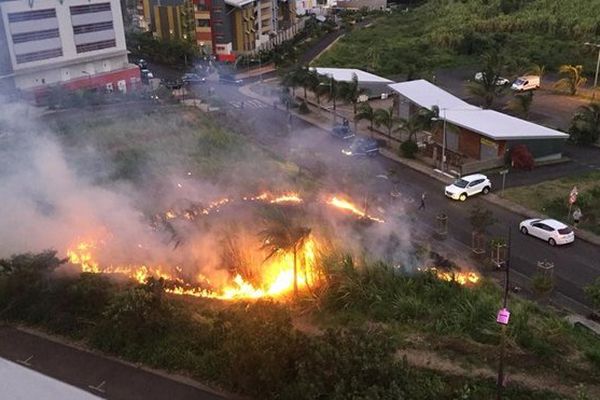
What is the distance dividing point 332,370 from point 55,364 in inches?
296

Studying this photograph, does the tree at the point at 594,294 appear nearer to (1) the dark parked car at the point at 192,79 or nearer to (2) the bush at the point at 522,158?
(2) the bush at the point at 522,158

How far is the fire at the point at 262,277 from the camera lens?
61.5 feet

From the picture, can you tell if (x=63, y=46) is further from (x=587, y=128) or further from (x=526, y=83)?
(x=587, y=128)

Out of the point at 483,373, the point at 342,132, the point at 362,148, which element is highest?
the point at 342,132

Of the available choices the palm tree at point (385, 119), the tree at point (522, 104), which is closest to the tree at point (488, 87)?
the tree at point (522, 104)

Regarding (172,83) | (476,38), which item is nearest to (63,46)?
(172,83)

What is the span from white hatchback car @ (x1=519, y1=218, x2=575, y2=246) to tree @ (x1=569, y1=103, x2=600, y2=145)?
1208 centimetres

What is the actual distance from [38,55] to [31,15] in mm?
2849

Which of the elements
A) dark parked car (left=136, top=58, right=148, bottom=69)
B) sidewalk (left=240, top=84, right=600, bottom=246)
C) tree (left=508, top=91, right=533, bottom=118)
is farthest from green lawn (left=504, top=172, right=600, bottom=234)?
dark parked car (left=136, top=58, right=148, bottom=69)

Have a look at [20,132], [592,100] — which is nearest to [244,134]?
[20,132]

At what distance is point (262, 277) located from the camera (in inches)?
763

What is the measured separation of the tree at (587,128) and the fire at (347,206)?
14903 millimetres

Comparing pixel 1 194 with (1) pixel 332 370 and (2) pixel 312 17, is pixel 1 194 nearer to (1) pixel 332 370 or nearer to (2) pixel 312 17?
(1) pixel 332 370

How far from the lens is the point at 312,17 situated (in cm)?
8381
